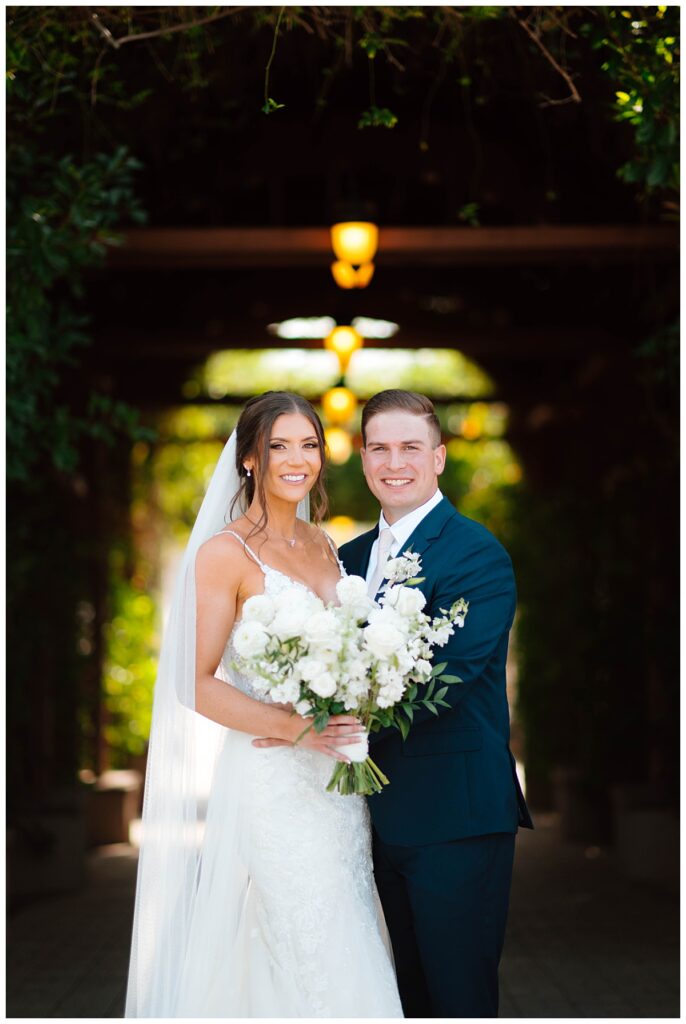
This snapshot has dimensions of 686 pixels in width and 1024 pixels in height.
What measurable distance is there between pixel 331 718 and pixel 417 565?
1.51ft

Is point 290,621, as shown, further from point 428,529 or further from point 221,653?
point 428,529

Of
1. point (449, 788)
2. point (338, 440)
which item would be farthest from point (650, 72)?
point (338, 440)

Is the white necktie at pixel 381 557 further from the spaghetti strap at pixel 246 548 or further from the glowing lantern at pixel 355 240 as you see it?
the glowing lantern at pixel 355 240

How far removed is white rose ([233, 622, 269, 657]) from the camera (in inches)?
119

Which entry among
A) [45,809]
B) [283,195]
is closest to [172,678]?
[283,195]

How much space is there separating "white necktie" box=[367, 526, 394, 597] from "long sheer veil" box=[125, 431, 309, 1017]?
466mm

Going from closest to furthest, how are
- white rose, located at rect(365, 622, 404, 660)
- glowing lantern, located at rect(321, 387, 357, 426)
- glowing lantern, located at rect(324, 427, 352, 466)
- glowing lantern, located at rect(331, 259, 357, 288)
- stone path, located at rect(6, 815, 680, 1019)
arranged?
white rose, located at rect(365, 622, 404, 660), stone path, located at rect(6, 815, 680, 1019), glowing lantern, located at rect(331, 259, 357, 288), glowing lantern, located at rect(321, 387, 357, 426), glowing lantern, located at rect(324, 427, 352, 466)

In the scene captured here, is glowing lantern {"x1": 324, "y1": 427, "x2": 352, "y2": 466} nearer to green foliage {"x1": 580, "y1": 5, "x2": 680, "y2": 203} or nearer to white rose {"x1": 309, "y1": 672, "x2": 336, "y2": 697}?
green foliage {"x1": 580, "y1": 5, "x2": 680, "y2": 203}

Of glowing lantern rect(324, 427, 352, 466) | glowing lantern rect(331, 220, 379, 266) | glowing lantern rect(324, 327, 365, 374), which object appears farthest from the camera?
glowing lantern rect(324, 427, 352, 466)

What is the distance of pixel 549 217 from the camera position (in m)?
7.70

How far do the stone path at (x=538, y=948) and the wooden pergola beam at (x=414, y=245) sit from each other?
3577 millimetres

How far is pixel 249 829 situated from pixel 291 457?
3.39ft

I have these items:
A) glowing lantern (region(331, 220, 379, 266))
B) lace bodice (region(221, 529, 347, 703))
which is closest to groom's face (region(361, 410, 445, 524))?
lace bodice (region(221, 529, 347, 703))

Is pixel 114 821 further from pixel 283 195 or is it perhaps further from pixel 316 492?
pixel 316 492
